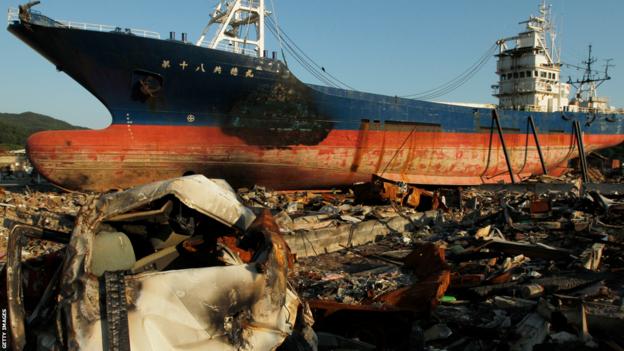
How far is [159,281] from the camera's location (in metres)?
2.87

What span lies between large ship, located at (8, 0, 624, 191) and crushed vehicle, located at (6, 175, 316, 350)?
1139cm

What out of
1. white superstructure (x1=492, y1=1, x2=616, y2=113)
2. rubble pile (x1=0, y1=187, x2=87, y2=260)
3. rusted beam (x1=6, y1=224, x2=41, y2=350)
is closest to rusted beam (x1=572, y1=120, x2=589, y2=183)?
white superstructure (x1=492, y1=1, x2=616, y2=113)

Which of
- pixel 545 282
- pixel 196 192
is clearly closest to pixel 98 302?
pixel 196 192

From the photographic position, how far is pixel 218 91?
1503cm

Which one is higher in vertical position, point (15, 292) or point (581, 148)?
point (581, 148)

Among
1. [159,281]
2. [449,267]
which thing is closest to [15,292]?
[159,281]

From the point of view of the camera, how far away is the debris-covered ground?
4324 mm

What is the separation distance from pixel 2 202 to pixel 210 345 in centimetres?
1164

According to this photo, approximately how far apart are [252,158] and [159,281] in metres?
12.9

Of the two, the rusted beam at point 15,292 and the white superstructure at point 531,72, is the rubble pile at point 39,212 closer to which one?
the rusted beam at point 15,292

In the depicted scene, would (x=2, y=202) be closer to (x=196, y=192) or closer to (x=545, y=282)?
(x=196, y=192)

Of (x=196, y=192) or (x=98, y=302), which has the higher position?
(x=196, y=192)

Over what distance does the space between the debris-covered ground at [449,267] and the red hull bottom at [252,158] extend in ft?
3.81

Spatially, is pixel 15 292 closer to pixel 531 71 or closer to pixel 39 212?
pixel 39 212
